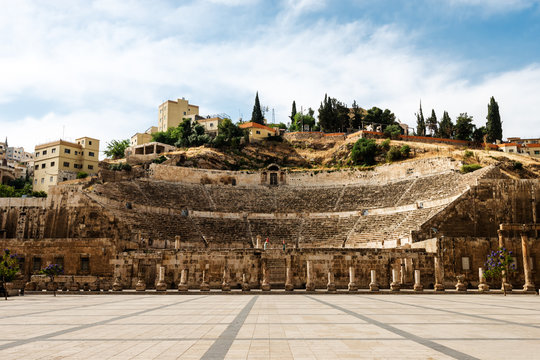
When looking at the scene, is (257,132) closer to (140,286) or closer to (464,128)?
(464,128)

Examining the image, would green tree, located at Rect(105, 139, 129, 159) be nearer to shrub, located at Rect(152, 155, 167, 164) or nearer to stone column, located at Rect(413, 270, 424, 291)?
shrub, located at Rect(152, 155, 167, 164)

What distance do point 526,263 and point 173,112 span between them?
8431 centimetres

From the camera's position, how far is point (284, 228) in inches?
1884

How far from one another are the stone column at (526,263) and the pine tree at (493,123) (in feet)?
185

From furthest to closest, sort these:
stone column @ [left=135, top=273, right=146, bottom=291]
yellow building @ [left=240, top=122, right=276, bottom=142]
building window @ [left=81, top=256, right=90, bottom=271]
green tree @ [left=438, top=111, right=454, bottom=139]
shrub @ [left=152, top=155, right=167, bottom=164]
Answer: green tree @ [left=438, top=111, right=454, bottom=139] → yellow building @ [left=240, top=122, right=276, bottom=142] → shrub @ [left=152, top=155, right=167, bottom=164] → building window @ [left=81, top=256, right=90, bottom=271] → stone column @ [left=135, top=273, right=146, bottom=291]

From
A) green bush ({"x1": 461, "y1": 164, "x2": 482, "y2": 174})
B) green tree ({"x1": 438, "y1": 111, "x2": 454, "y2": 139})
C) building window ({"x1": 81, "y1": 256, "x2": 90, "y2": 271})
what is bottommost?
building window ({"x1": 81, "y1": 256, "x2": 90, "y2": 271})

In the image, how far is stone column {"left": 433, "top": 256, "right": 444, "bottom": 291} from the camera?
97.9ft

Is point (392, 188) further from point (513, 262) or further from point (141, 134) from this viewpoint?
point (141, 134)

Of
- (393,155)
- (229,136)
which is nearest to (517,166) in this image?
(393,155)

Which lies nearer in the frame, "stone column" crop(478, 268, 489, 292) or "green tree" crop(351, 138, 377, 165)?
"stone column" crop(478, 268, 489, 292)

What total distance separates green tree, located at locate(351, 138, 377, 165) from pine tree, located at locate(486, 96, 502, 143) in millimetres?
30178

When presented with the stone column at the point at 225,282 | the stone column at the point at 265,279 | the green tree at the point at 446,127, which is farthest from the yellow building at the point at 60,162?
the green tree at the point at 446,127

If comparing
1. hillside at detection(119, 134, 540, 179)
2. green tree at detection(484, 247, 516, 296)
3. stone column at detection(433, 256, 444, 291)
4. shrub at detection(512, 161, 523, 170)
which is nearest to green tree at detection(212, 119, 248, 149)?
hillside at detection(119, 134, 540, 179)

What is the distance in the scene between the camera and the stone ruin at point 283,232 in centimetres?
3306
